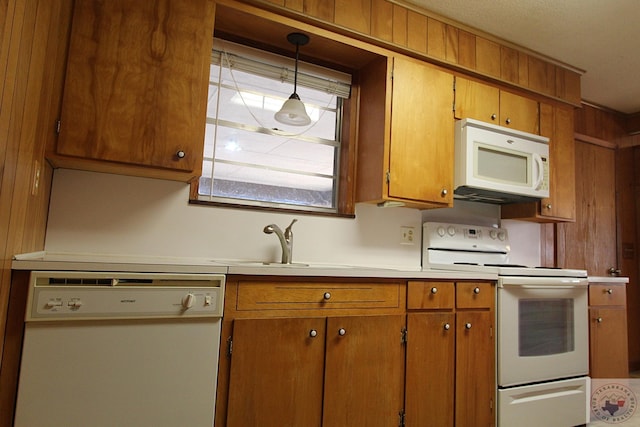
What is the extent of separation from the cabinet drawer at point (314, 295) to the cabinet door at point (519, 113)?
4.80ft

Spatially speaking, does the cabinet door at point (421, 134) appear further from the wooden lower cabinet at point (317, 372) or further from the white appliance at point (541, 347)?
the wooden lower cabinet at point (317, 372)

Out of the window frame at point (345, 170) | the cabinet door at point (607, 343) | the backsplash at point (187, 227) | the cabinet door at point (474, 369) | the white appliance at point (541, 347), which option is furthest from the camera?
the cabinet door at point (607, 343)

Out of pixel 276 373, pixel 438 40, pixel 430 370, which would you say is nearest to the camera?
pixel 276 373

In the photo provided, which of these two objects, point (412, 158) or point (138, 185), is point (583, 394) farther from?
point (138, 185)

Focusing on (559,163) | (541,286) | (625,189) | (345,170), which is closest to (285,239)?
(345,170)

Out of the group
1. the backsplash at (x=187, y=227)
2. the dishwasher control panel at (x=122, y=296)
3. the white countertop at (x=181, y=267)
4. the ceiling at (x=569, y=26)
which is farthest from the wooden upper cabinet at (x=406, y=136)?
the dishwasher control panel at (x=122, y=296)

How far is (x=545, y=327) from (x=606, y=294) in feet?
3.09

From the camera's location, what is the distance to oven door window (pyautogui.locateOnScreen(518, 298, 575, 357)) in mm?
2094

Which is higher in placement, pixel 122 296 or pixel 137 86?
pixel 137 86

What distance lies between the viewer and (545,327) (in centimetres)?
217

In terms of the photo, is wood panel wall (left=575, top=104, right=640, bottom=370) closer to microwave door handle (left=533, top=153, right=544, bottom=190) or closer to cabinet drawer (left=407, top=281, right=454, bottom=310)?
microwave door handle (left=533, top=153, right=544, bottom=190)

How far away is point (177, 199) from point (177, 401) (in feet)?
3.12

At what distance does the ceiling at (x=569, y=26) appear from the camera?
2.23 meters

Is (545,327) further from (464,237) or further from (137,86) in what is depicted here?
(137,86)
